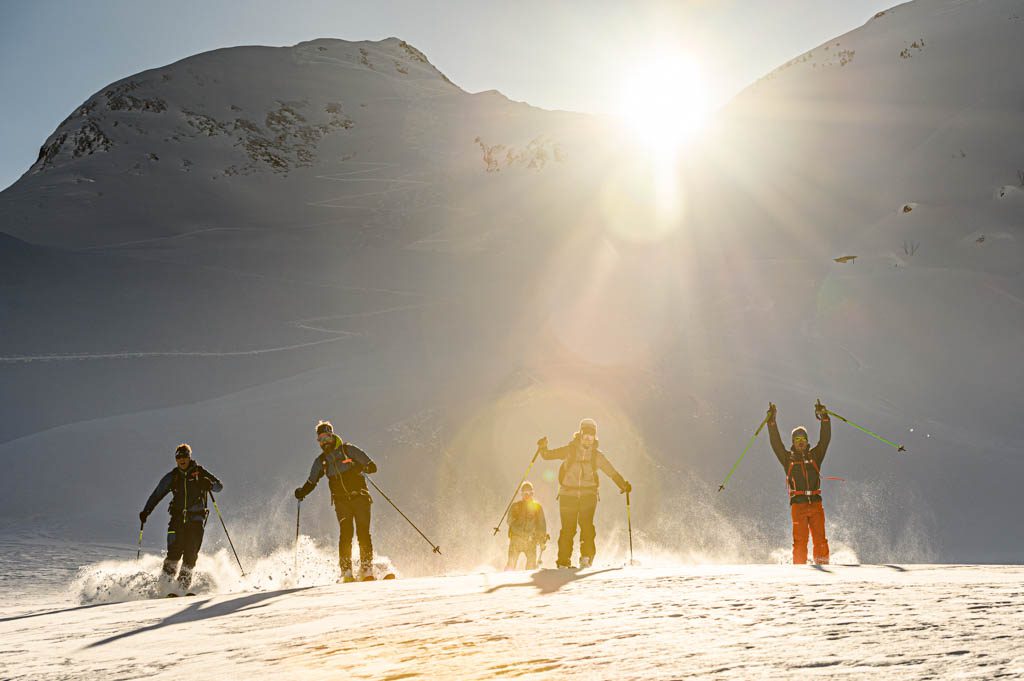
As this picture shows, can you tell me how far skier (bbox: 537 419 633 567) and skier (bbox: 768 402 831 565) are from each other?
85.9 inches

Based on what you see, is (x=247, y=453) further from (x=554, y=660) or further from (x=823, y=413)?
(x=554, y=660)

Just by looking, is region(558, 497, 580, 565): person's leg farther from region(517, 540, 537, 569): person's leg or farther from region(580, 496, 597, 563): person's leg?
region(517, 540, 537, 569): person's leg

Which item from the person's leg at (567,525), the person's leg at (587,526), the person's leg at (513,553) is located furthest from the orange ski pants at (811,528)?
the person's leg at (513,553)

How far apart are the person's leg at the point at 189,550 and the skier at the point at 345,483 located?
4.65 feet

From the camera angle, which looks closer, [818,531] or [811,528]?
[818,531]

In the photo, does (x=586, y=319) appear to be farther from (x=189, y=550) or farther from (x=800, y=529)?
(x=189, y=550)

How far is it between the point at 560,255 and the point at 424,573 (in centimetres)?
3754

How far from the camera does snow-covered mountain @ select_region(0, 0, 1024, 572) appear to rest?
1800 cm

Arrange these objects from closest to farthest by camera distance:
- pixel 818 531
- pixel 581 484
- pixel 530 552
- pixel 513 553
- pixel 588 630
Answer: pixel 588 630
pixel 581 484
pixel 818 531
pixel 530 552
pixel 513 553

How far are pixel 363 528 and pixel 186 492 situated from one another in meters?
2.29

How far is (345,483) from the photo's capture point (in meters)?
10.6

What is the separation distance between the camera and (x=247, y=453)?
1972cm

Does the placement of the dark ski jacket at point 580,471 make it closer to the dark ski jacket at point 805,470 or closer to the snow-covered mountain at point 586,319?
the dark ski jacket at point 805,470

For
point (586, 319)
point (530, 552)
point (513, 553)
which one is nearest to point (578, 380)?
point (586, 319)
